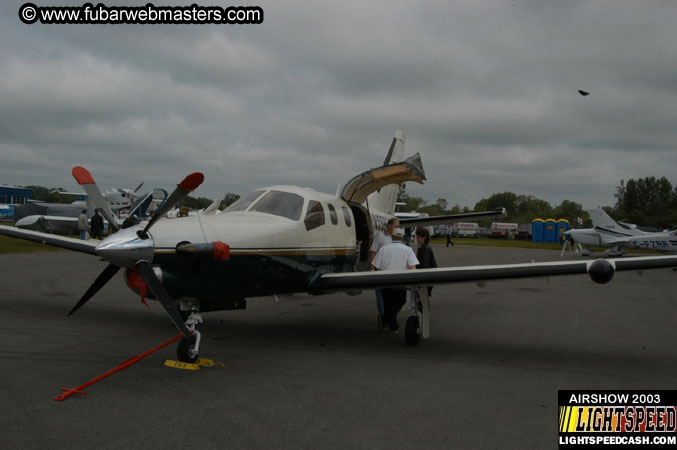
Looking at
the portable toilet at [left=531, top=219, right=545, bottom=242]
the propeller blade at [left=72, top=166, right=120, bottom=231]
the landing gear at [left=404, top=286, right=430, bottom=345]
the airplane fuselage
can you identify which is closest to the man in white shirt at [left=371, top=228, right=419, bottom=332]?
the landing gear at [left=404, top=286, right=430, bottom=345]

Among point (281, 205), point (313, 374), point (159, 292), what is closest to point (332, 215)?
point (281, 205)

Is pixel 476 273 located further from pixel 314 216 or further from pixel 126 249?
pixel 126 249

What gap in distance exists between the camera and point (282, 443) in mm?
3592

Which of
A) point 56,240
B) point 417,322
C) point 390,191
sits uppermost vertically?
point 390,191

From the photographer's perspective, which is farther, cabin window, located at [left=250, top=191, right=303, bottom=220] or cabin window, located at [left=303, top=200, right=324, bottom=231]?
cabin window, located at [left=303, top=200, right=324, bottom=231]

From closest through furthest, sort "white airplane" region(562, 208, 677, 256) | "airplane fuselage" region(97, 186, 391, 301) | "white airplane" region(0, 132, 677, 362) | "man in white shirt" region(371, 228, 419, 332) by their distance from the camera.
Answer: "white airplane" region(0, 132, 677, 362), "airplane fuselage" region(97, 186, 391, 301), "man in white shirt" region(371, 228, 419, 332), "white airplane" region(562, 208, 677, 256)

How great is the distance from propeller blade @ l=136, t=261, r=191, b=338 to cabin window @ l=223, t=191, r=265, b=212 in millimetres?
2185

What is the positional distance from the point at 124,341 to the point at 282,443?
4.14 meters

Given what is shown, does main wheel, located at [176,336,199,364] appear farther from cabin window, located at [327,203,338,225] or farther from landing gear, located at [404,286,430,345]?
cabin window, located at [327,203,338,225]

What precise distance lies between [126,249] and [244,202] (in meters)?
2.59

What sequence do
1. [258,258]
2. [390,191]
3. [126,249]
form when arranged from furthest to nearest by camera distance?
[390,191]
[258,258]
[126,249]

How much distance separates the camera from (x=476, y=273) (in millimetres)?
6625

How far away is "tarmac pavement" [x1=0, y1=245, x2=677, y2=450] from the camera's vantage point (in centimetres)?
378

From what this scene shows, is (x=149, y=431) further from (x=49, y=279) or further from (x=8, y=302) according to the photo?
(x=49, y=279)
